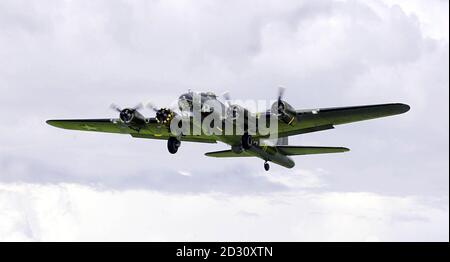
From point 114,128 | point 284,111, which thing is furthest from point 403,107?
point 114,128

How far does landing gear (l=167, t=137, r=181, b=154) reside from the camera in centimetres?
4019

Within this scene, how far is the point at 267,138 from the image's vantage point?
42.4m

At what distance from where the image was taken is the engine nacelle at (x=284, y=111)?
38.7 metres

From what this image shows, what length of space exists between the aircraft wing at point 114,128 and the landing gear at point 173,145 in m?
1.02

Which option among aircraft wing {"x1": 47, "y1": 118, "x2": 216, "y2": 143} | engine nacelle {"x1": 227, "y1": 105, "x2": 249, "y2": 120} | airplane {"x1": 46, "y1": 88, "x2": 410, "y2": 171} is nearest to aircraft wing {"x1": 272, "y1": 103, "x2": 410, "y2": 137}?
airplane {"x1": 46, "y1": 88, "x2": 410, "y2": 171}

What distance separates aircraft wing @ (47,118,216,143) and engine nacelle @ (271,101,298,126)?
5717mm

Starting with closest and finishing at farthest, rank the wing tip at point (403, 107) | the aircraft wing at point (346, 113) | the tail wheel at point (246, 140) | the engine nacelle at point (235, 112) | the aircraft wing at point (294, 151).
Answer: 1. the wing tip at point (403, 107)
2. the aircraft wing at point (346, 113)
3. the engine nacelle at point (235, 112)
4. the tail wheel at point (246, 140)
5. the aircraft wing at point (294, 151)

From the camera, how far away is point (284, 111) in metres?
38.7

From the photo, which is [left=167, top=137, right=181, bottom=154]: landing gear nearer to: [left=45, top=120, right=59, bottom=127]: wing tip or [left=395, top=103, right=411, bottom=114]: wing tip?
[left=45, top=120, right=59, bottom=127]: wing tip

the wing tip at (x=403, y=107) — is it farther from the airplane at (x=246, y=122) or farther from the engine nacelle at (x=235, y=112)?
the engine nacelle at (x=235, y=112)

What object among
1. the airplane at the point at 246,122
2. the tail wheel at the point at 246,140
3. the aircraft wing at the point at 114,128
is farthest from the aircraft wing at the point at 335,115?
the aircraft wing at the point at 114,128
